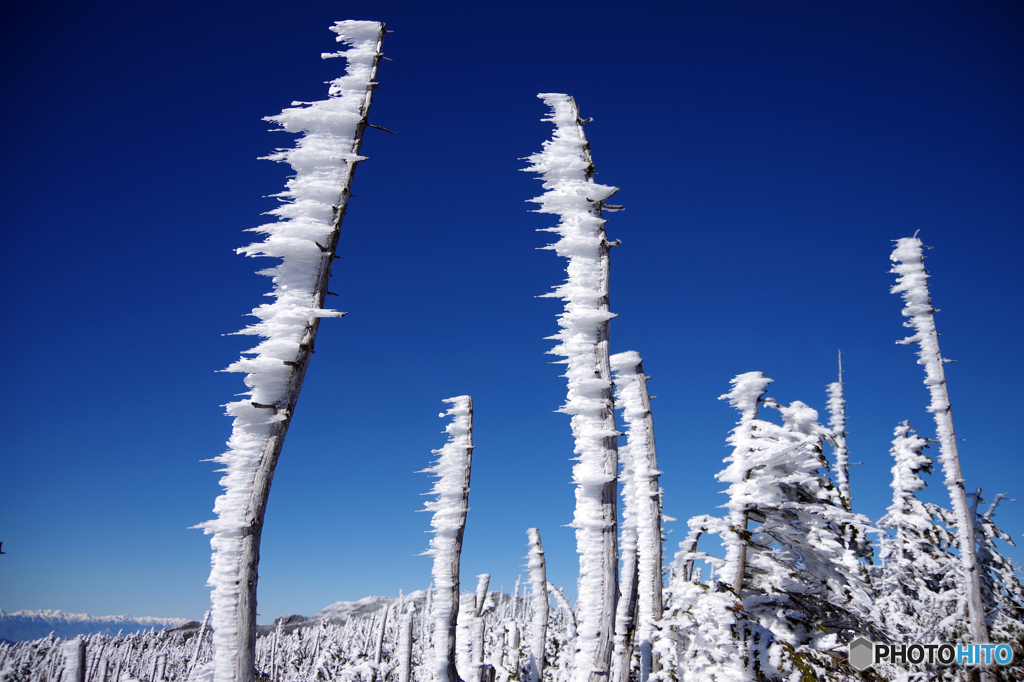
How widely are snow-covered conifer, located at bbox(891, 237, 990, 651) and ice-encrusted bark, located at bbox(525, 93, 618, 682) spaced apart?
40.9ft

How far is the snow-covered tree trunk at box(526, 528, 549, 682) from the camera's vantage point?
60.6 feet

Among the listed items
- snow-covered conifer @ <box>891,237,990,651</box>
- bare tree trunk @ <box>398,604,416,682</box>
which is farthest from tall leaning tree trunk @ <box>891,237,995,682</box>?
bare tree trunk @ <box>398,604,416,682</box>

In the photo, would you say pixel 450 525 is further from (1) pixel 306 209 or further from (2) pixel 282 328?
(1) pixel 306 209

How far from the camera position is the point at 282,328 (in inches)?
227

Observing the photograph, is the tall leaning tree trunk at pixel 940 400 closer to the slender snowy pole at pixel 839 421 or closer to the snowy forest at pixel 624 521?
the snowy forest at pixel 624 521

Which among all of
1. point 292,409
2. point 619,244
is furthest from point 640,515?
point 292,409

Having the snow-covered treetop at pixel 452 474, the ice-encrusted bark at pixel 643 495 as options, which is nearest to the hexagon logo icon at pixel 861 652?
the ice-encrusted bark at pixel 643 495

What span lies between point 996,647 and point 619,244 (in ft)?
50.1

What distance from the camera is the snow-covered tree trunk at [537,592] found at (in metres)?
18.5

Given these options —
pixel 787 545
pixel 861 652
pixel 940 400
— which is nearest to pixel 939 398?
pixel 940 400

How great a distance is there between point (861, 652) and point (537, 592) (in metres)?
11.4

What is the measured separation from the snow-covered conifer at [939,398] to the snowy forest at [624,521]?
5cm

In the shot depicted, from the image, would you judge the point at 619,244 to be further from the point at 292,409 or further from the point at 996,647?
the point at 996,647

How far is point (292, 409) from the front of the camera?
5695 millimetres
